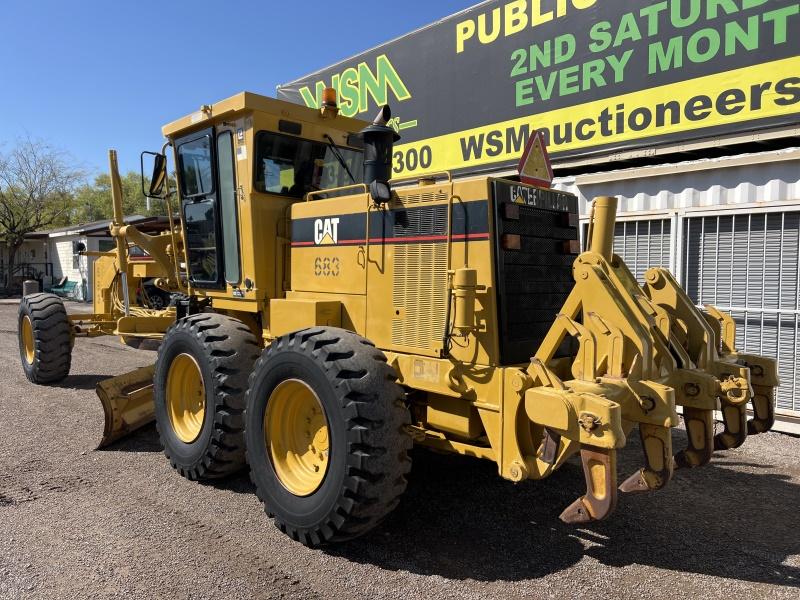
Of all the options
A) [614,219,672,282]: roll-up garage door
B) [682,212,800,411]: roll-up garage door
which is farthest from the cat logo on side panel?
[682,212,800,411]: roll-up garage door

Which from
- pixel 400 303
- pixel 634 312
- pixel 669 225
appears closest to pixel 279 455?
pixel 400 303

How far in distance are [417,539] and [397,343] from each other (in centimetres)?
123

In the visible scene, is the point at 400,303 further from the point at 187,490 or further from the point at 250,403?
the point at 187,490

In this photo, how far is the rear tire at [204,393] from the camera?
4414 mm

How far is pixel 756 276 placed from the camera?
6531 millimetres

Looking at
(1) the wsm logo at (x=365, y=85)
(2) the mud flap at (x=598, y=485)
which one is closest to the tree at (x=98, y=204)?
(1) the wsm logo at (x=365, y=85)

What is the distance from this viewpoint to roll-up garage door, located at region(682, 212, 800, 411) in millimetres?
6305

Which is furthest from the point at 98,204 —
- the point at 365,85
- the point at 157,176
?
the point at 157,176

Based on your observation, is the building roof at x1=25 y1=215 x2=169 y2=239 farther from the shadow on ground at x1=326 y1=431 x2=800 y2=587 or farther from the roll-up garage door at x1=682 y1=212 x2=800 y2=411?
the shadow on ground at x1=326 y1=431 x2=800 y2=587

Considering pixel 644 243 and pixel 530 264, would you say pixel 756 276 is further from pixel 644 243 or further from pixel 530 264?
pixel 530 264

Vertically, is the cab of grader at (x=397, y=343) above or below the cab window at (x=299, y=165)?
below

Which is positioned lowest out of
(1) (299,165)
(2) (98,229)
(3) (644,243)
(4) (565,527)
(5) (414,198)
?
(4) (565,527)

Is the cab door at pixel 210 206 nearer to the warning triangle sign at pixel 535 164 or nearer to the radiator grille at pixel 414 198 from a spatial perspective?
the radiator grille at pixel 414 198

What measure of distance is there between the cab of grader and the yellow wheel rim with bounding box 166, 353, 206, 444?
2 cm
